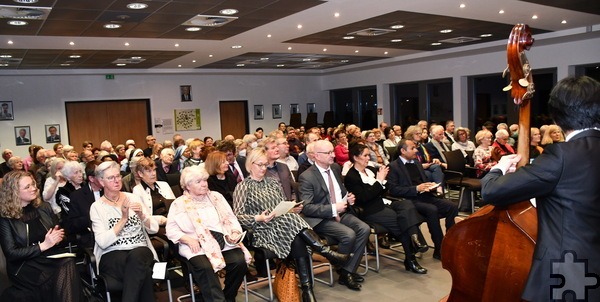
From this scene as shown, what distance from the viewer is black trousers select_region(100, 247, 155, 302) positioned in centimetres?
353

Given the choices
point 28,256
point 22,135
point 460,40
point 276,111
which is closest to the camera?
point 28,256

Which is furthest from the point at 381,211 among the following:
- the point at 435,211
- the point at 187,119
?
the point at 187,119

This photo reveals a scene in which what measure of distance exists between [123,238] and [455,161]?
553cm

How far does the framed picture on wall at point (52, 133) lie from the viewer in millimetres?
13938

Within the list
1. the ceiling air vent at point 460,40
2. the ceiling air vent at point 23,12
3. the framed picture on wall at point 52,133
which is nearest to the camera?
the ceiling air vent at point 23,12

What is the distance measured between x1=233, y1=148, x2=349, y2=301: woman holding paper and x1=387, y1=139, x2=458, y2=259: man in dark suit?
50.0 inches

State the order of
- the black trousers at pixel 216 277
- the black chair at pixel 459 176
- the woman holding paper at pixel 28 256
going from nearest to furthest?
the woman holding paper at pixel 28 256 < the black trousers at pixel 216 277 < the black chair at pixel 459 176

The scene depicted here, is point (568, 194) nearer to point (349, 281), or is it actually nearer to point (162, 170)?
point (349, 281)

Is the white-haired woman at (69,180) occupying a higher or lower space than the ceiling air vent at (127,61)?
lower

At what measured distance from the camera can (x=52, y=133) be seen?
13977mm

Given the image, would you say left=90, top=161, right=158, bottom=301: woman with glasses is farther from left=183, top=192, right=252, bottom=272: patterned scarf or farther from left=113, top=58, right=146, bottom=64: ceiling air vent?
left=113, top=58, right=146, bottom=64: ceiling air vent

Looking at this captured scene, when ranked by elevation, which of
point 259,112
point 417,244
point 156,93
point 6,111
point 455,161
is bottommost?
point 417,244

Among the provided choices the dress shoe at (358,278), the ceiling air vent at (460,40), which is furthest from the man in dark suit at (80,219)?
the ceiling air vent at (460,40)

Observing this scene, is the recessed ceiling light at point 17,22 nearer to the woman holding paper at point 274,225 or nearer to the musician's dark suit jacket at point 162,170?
the musician's dark suit jacket at point 162,170
